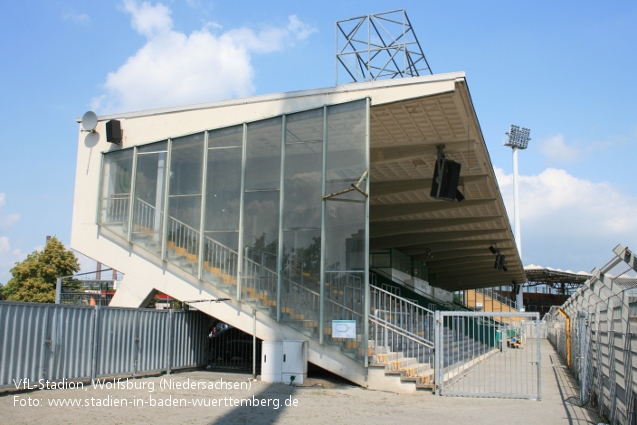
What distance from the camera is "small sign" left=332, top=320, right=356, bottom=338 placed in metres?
12.6

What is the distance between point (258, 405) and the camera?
402 inches

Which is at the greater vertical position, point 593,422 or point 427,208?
point 427,208

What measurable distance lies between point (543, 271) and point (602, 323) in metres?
61.4

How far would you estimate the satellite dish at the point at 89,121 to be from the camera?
650 inches

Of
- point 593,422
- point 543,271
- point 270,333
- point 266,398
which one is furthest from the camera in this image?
point 543,271

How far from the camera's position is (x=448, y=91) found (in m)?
12.7

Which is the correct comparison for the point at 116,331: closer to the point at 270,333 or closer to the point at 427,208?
the point at 270,333

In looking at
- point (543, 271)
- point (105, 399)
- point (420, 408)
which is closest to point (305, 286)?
point (420, 408)

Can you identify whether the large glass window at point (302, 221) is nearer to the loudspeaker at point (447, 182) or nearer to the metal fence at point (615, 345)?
the loudspeaker at point (447, 182)

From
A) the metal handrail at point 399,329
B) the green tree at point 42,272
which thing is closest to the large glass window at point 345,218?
the metal handrail at point 399,329

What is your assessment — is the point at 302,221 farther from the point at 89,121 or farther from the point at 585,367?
the point at 89,121

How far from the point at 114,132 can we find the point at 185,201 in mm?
3022

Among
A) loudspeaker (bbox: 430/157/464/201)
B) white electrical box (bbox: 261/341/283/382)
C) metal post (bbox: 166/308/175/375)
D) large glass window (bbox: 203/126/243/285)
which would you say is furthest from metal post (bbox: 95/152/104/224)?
loudspeaker (bbox: 430/157/464/201)

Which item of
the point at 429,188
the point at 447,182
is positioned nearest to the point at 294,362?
the point at 447,182
